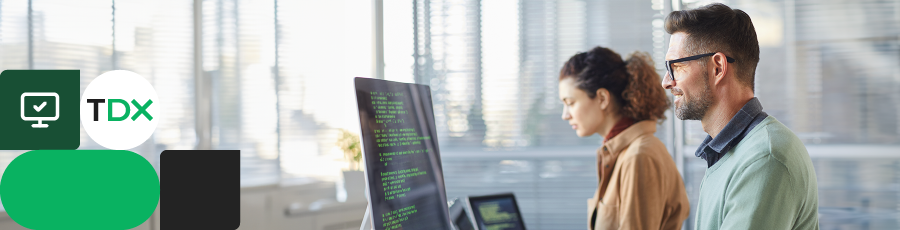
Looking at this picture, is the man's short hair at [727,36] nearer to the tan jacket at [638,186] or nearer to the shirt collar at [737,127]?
the shirt collar at [737,127]

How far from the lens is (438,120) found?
383 centimetres

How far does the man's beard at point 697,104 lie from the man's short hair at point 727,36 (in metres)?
0.06

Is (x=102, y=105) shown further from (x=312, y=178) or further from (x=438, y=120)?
(x=438, y=120)

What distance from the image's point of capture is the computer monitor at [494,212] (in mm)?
1824

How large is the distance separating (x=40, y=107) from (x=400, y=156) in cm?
221

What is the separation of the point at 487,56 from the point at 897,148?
2.25 meters

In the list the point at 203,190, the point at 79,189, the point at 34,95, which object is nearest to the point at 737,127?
the point at 203,190

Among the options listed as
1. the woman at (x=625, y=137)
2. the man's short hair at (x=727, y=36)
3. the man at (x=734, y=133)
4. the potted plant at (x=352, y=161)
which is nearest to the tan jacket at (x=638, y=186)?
the woman at (x=625, y=137)

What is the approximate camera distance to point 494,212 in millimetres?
1903

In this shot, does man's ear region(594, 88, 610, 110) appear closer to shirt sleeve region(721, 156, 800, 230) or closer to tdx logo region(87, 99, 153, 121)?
shirt sleeve region(721, 156, 800, 230)

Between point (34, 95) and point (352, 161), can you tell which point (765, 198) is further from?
point (34, 95)

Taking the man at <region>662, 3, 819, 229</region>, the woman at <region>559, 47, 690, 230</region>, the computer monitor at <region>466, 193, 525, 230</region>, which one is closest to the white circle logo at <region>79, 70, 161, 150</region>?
the computer monitor at <region>466, 193, 525, 230</region>

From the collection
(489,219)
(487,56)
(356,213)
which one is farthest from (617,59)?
(356,213)

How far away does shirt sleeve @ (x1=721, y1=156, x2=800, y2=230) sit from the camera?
3.30 ft
